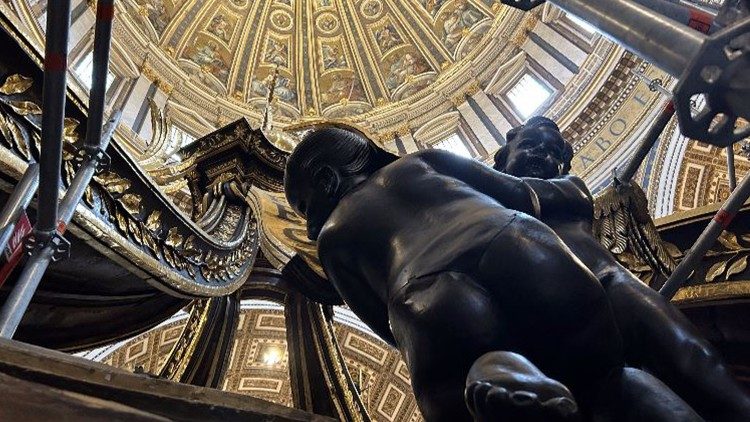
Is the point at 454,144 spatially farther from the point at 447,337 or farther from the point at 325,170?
the point at 447,337

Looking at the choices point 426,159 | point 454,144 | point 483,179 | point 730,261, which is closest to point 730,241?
point 730,261

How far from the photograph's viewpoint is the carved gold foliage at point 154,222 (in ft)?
9.45

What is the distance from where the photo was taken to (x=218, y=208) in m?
4.43

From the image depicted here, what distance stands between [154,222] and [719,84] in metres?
2.59

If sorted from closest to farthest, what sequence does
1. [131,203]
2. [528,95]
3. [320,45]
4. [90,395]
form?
[90,395], [131,203], [528,95], [320,45]

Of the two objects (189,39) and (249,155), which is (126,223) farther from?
(189,39)

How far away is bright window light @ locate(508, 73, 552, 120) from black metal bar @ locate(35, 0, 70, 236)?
37.3ft

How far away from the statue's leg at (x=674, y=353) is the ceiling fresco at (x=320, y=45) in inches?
555

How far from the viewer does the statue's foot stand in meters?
0.92

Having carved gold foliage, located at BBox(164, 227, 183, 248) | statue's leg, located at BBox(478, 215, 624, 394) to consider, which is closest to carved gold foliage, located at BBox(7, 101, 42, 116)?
carved gold foliage, located at BBox(164, 227, 183, 248)

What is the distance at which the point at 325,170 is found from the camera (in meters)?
1.71

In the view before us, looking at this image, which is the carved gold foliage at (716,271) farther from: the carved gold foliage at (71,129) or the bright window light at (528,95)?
the bright window light at (528,95)

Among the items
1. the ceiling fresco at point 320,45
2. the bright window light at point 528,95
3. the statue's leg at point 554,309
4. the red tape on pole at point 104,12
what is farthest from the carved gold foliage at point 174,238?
the ceiling fresco at point 320,45

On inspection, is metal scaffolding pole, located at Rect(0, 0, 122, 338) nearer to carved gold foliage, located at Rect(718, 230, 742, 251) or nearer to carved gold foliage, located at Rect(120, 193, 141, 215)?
carved gold foliage, located at Rect(120, 193, 141, 215)
